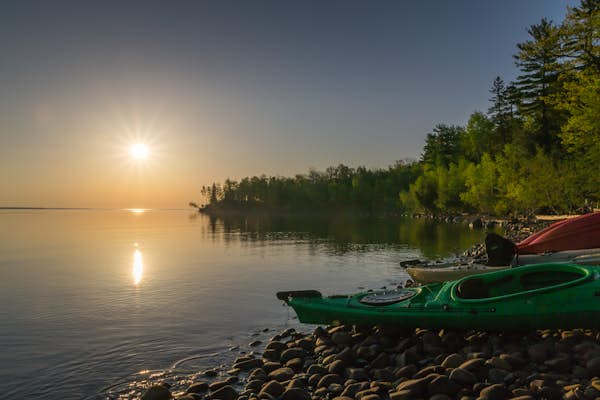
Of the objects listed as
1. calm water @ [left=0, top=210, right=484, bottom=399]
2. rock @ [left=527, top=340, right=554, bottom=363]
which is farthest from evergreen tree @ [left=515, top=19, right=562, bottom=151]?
rock @ [left=527, top=340, right=554, bottom=363]

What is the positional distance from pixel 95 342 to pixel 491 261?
38.0 ft

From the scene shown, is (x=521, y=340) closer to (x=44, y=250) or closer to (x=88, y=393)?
(x=88, y=393)

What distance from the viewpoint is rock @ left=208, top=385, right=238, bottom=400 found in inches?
275

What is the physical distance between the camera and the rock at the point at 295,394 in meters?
6.46

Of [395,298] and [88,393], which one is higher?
[395,298]

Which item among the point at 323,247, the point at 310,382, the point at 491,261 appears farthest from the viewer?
the point at 323,247

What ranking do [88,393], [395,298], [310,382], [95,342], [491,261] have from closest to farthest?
[310,382] < [88,393] < [395,298] < [95,342] < [491,261]

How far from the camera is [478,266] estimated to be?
44.0 feet

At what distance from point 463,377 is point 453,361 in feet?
2.02

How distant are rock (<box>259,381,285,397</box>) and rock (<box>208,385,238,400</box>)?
0.54 m

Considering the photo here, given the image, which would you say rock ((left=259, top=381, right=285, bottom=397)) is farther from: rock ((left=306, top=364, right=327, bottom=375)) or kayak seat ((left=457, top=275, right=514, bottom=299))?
kayak seat ((left=457, top=275, right=514, bottom=299))

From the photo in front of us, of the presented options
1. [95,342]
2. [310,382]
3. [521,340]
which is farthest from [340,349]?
[95,342]

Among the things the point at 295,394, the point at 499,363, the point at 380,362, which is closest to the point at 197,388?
the point at 295,394

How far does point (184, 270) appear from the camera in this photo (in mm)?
22625
